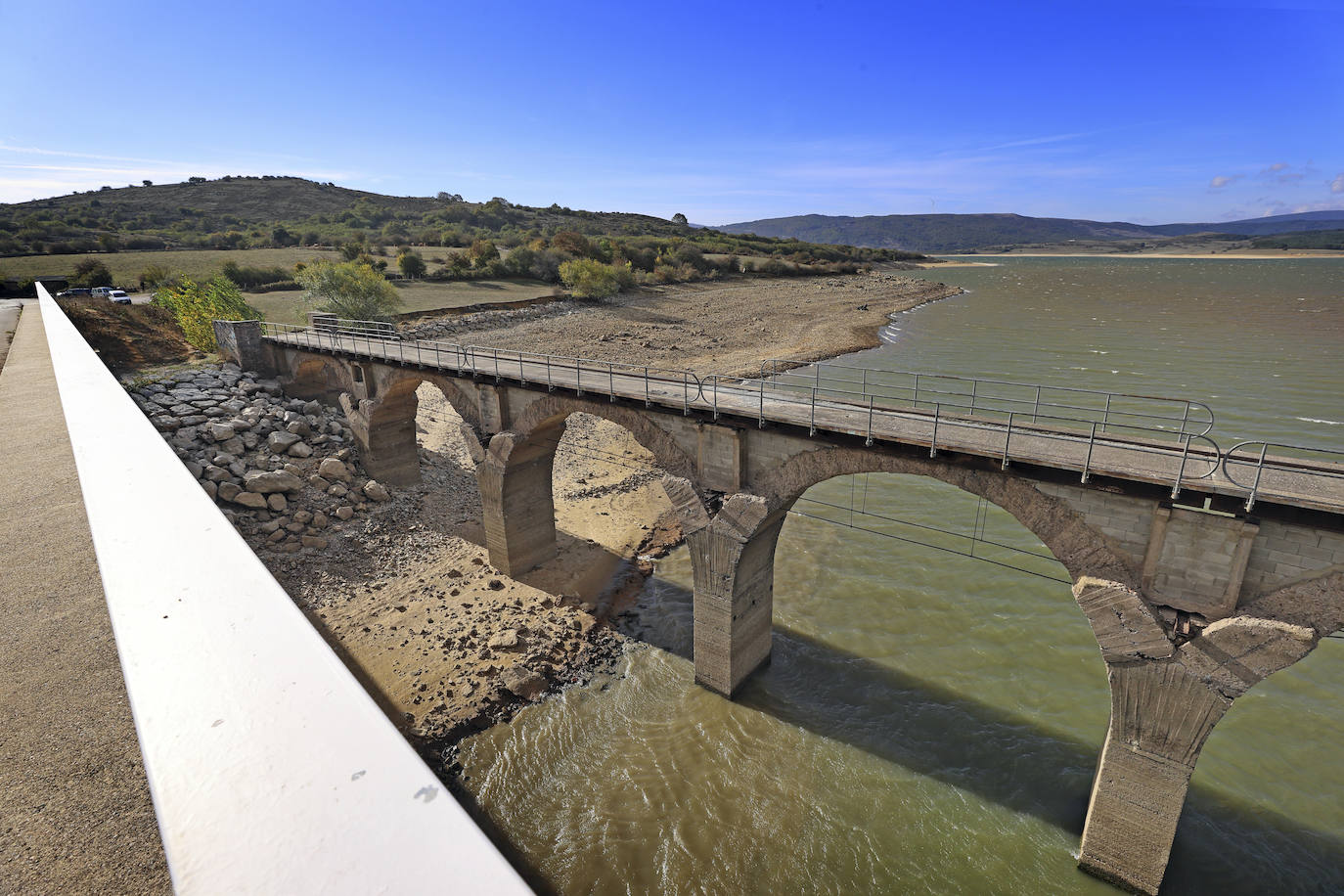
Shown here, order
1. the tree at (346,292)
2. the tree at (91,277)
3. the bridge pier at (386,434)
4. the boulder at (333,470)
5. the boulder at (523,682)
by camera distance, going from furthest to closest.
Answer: the tree at (91,277), the tree at (346,292), the bridge pier at (386,434), the boulder at (333,470), the boulder at (523,682)

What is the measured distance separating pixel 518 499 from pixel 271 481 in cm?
772

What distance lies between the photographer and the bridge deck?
8.85m

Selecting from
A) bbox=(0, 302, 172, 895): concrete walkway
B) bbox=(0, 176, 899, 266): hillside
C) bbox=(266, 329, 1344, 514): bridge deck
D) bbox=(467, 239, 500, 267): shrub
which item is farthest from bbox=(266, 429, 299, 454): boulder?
bbox=(0, 176, 899, 266): hillside

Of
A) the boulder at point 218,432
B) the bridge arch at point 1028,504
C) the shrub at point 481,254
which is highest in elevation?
the shrub at point 481,254

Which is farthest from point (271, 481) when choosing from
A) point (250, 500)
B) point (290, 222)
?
point (290, 222)

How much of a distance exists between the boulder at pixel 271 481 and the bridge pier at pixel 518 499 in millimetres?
6227

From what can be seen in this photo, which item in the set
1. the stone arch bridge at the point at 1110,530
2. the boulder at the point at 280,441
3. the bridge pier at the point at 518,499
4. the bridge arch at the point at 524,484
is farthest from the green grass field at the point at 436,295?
the stone arch bridge at the point at 1110,530

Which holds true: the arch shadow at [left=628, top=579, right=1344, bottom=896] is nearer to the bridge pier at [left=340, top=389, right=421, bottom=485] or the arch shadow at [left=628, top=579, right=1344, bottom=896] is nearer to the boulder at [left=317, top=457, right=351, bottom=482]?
the bridge pier at [left=340, top=389, right=421, bottom=485]

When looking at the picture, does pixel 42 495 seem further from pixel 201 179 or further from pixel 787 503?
pixel 201 179

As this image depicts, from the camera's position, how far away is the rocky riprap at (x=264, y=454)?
738 inches

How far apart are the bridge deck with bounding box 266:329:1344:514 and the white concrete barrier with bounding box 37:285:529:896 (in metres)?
9.68

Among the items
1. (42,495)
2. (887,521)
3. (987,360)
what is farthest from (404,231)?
(42,495)

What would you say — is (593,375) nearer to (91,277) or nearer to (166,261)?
(91,277)

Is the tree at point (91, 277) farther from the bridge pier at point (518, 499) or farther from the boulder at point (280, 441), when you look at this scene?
the bridge pier at point (518, 499)
